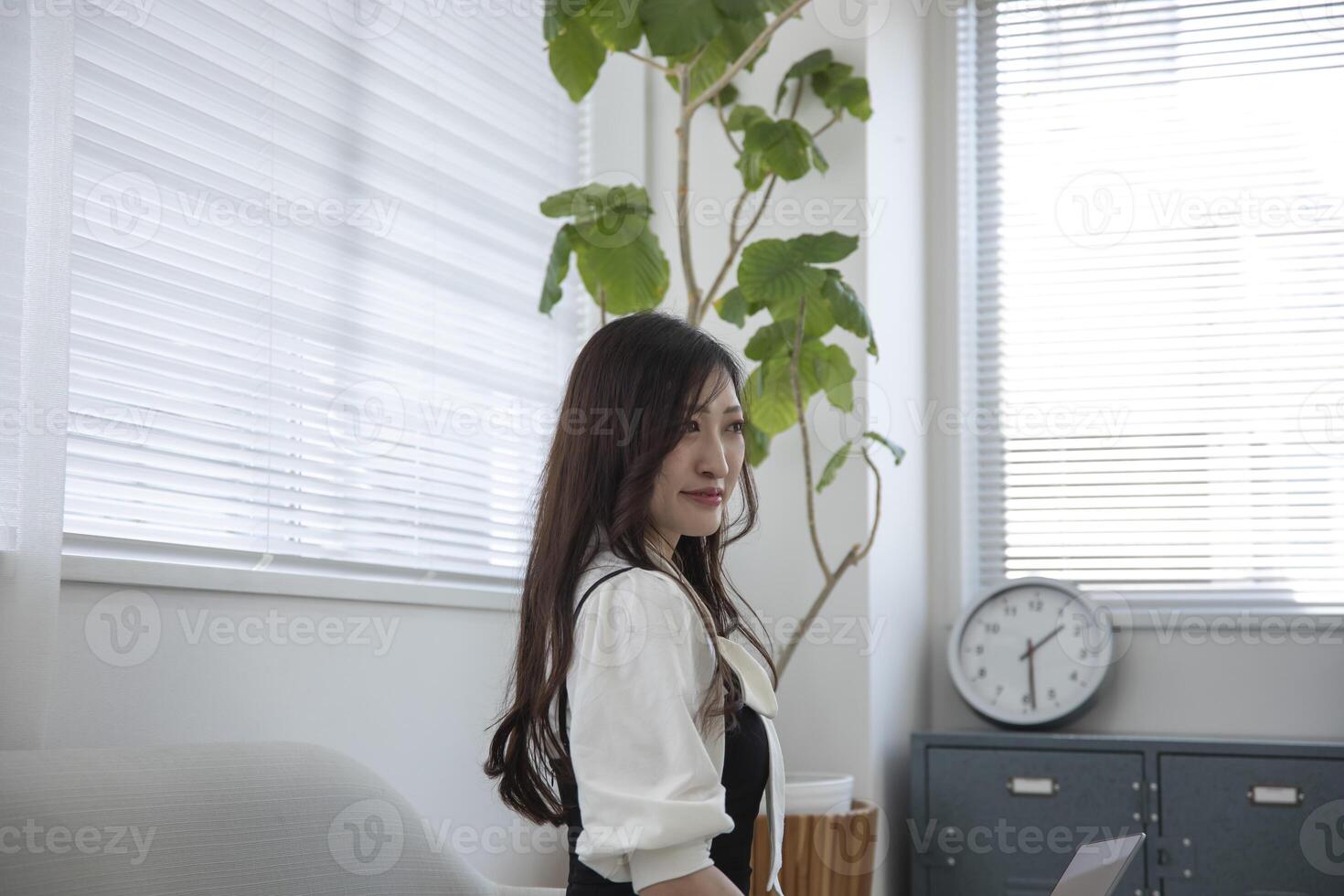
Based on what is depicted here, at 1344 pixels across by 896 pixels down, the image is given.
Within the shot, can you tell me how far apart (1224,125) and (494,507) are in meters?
2.30

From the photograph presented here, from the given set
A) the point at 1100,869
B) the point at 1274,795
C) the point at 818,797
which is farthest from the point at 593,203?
the point at 1274,795

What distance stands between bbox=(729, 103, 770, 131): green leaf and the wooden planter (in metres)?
1.55

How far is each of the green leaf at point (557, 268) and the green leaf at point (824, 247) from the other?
461 millimetres

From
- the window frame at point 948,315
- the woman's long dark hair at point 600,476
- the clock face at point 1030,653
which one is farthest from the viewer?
the window frame at point 948,315

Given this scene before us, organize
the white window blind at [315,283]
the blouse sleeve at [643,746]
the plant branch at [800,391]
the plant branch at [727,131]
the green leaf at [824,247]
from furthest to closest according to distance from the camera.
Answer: the plant branch at [727,131]
the plant branch at [800,391]
the green leaf at [824,247]
the white window blind at [315,283]
the blouse sleeve at [643,746]

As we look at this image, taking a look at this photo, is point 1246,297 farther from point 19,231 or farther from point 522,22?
point 19,231

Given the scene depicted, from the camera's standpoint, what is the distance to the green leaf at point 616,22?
255 centimetres

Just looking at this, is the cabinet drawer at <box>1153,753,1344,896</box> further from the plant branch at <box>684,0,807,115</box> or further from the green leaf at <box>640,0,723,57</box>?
the green leaf at <box>640,0,723,57</box>

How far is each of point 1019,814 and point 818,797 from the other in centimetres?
65

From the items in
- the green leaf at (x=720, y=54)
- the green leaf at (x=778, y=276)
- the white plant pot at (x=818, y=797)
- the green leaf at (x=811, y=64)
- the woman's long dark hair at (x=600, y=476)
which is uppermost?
the green leaf at (x=811, y=64)

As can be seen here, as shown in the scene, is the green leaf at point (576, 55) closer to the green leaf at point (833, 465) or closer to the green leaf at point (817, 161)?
the green leaf at point (817, 161)

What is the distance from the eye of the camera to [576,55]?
8.75ft

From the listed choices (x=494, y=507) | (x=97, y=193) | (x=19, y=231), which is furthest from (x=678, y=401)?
(x=494, y=507)

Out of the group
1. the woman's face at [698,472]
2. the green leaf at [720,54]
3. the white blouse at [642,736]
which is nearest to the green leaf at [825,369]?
the green leaf at [720,54]
